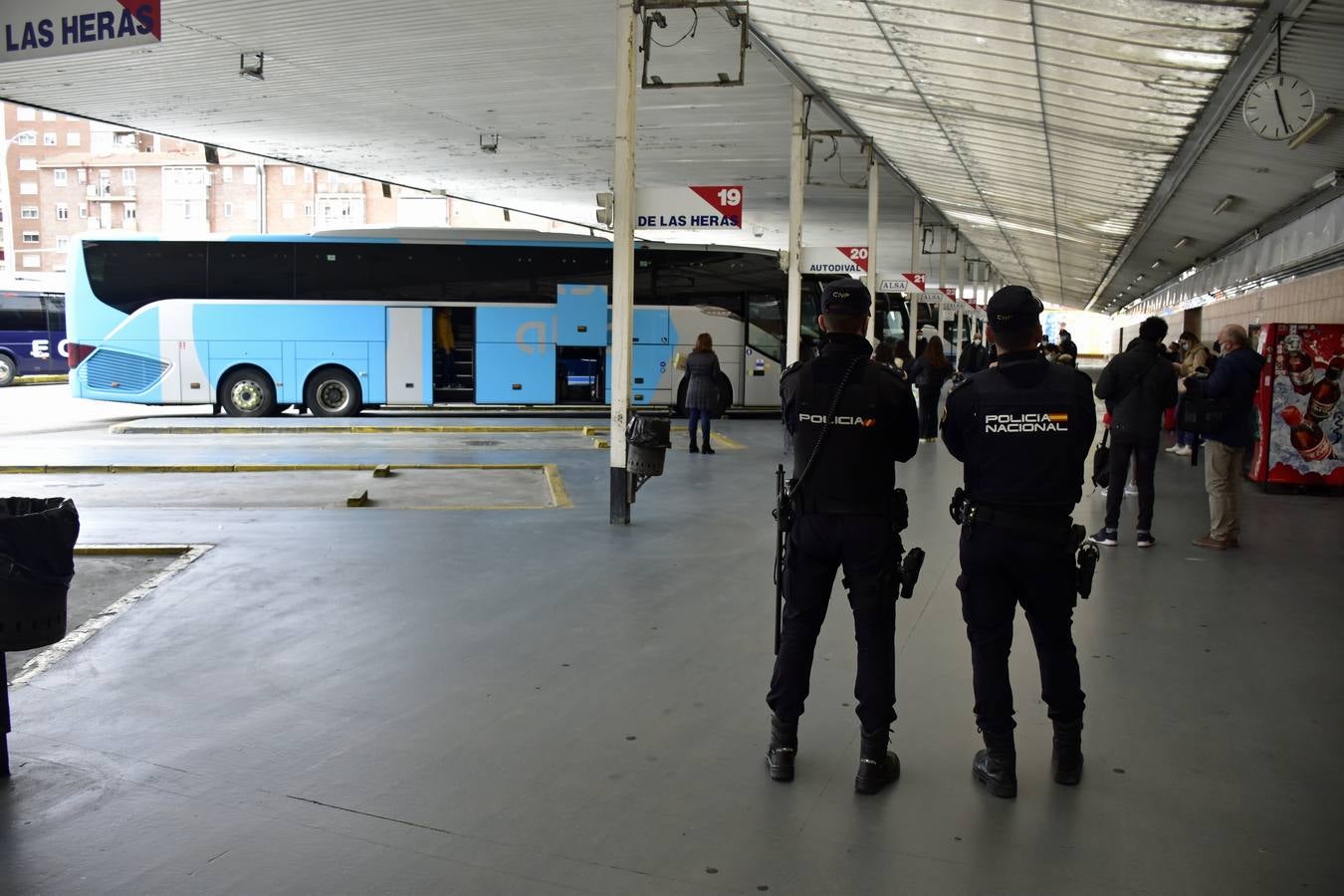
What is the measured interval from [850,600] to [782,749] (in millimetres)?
612

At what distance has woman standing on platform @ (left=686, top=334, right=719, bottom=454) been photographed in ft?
49.8

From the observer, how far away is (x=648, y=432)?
949cm

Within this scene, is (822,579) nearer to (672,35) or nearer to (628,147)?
(628,147)

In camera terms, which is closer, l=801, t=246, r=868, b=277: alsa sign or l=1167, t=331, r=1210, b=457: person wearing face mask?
l=1167, t=331, r=1210, b=457: person wearing face mask

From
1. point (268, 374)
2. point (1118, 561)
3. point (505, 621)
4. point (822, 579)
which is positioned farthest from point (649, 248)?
point (822, 579)

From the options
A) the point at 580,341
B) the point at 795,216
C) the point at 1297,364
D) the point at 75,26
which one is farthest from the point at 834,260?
the point at 75,26

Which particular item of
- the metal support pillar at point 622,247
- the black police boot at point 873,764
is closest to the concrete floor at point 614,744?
the black police boot at point 873,764

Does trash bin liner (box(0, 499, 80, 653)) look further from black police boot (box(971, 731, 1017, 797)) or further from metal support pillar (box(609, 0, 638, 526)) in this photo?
metal support pillar (box(609, 0, 638, 526))

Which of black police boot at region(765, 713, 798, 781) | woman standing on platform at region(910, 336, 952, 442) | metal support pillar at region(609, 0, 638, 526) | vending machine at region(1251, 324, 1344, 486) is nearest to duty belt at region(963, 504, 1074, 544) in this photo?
black police boot at region(765, 713, 798, 781)

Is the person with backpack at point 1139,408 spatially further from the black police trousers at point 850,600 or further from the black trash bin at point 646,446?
the black police trousers at point 850,600

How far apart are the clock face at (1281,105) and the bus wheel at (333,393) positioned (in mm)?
15843

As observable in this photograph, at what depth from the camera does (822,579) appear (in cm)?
412

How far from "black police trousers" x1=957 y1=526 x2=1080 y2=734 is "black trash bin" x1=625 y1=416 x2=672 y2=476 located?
5467 millimetres

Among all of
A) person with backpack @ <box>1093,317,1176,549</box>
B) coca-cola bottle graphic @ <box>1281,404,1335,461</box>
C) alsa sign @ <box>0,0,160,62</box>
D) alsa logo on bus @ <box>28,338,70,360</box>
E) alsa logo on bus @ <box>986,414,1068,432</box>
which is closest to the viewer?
alsa logo on bus @ <box>986,414,1068,432</box>
